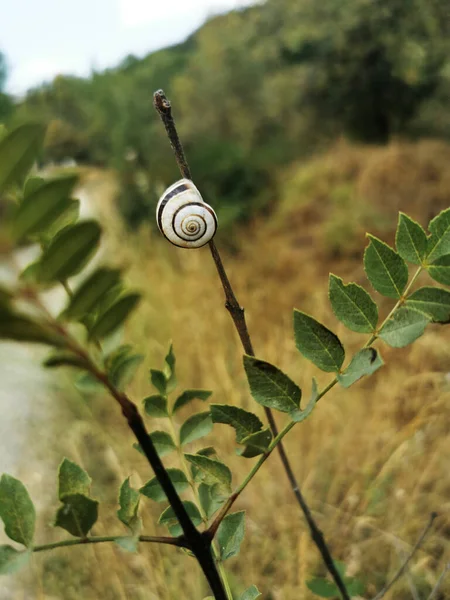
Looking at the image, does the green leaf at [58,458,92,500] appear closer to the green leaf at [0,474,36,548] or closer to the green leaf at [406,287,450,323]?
the green leaf at [0,474,36,548]

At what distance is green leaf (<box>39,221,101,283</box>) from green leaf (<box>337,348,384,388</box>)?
114 millimetres

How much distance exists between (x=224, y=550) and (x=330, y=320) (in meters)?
1.48

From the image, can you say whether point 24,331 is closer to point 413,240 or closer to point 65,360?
point 65,360

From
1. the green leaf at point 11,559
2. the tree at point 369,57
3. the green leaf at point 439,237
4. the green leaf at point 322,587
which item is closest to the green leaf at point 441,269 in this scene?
the green leaf at point 439,237

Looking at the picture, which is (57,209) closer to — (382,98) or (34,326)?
(34,326)

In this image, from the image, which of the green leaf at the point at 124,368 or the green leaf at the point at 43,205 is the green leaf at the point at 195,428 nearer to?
the green leaf at the point at 124,368

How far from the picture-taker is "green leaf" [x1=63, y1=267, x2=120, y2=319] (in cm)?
15

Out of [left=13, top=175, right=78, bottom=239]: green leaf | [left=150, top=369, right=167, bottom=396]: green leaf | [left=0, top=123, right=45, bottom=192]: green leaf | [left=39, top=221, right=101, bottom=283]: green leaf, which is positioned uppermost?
[left=0, top=123, right=45, bottom=192]: green leaf

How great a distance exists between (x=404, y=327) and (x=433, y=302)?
0.02 m

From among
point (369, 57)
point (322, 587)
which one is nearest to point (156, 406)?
point (322, 587)

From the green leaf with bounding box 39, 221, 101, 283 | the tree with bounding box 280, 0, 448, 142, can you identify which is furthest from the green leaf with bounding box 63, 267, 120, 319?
the tree with bounding box 280, 0, 448, 142

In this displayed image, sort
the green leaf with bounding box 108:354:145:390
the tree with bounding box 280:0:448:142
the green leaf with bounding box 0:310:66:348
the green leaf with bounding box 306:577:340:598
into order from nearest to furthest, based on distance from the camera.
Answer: the green leaf with bounding box 0:310:66:348 → the green leaf with bounding box 108:354:145:390 → the green leaf with bounding box 306:577:340:598 → the tree with bounding box 280:0:448:142

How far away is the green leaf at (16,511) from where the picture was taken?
0.21m

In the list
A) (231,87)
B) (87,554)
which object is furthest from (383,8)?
(87,554)
